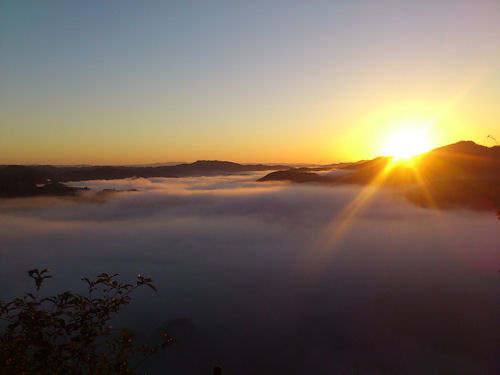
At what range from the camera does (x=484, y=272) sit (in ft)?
402

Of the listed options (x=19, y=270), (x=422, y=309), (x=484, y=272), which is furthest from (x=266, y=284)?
(x=19, y=270)

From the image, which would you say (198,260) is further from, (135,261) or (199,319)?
(199,319)

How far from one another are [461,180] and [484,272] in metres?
68.0

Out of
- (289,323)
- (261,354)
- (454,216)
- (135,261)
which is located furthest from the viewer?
(454,216)

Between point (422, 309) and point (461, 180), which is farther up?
point (461, 180)

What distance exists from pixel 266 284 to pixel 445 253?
9472 cm

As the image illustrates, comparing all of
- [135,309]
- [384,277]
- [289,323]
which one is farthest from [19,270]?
[384,277]

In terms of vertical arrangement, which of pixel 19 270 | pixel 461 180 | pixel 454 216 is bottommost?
pixel 19 270

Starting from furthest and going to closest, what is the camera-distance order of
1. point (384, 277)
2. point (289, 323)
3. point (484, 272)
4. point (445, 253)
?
point (445, 253)
point (484, 272)
point (384, 277)
point (289, 323)

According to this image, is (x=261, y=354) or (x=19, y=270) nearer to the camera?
(x=261, y=354)

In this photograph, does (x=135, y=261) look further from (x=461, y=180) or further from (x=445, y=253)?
(x=461, y=180)

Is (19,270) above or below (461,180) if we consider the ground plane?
below

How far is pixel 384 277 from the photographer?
366ft

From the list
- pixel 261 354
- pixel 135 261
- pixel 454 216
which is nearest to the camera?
pixel 261 354
